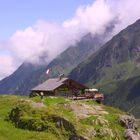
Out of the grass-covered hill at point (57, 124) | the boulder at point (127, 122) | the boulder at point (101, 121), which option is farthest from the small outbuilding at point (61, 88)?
the boulder at point (101, 121)

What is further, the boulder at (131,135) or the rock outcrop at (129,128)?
the rock outcrop at (129,128)

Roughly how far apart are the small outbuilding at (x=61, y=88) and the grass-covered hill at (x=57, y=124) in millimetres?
26496

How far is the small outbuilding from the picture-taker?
90.7 meters

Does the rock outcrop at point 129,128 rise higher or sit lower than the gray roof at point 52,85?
lower

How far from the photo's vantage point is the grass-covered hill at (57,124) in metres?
51.2

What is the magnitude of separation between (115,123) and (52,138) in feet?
43.6

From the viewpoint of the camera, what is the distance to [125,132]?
5669cm

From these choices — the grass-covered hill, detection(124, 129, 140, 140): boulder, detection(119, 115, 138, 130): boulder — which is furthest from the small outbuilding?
→ detection(124, 129, 140, 140): boulder

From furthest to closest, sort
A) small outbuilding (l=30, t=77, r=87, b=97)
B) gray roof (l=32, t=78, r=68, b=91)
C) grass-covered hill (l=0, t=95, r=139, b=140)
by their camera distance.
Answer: small outbuilding (l=30, t=77, r=87, b=97) < gray roof (l=32, t=78, r=68, b=91) < grass-covered hill (l=0, t=95, r=139, b=140)

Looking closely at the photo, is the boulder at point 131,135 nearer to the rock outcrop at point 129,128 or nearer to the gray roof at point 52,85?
the rock outcrop at point 129,128

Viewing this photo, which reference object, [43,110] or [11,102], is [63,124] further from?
[11,102]

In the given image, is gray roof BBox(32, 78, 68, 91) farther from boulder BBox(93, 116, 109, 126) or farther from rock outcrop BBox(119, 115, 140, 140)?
boulder BBox(93, 116, 109, 126)

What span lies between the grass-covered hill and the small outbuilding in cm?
2650

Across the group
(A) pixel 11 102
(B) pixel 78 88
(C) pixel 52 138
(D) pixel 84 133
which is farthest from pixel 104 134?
(B) pixel 78 88
